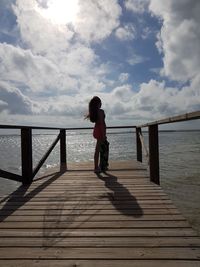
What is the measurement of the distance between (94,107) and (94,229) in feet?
12.8

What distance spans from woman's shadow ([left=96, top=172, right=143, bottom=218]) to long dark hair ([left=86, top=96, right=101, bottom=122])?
1.46m

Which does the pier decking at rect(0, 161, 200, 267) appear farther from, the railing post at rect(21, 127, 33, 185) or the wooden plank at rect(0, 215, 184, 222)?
the railing post at rect(21, 127, 33, 185)

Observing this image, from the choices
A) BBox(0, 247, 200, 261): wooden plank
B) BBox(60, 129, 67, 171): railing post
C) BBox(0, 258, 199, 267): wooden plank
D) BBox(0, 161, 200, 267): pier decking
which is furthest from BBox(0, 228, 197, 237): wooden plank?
BBox(60, 129, 67, 171): railing post

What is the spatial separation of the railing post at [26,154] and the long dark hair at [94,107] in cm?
151

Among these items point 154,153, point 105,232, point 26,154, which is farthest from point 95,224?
point 26,154

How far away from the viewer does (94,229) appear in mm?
3152

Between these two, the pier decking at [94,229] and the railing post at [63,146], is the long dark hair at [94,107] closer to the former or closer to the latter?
the railing post at [63,146]

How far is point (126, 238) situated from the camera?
2.89m

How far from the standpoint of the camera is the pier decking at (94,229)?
8.20ft

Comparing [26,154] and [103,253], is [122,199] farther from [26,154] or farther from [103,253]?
[26,154]

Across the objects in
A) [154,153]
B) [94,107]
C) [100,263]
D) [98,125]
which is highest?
[94,107]

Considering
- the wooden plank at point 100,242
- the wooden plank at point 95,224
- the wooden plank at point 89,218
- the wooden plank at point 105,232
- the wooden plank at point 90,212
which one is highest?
the wooden plank at point 90,212

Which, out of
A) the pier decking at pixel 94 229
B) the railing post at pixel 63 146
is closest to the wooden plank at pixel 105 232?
the pier decking at pixel 94 229

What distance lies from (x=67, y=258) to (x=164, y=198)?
2.24 metres
